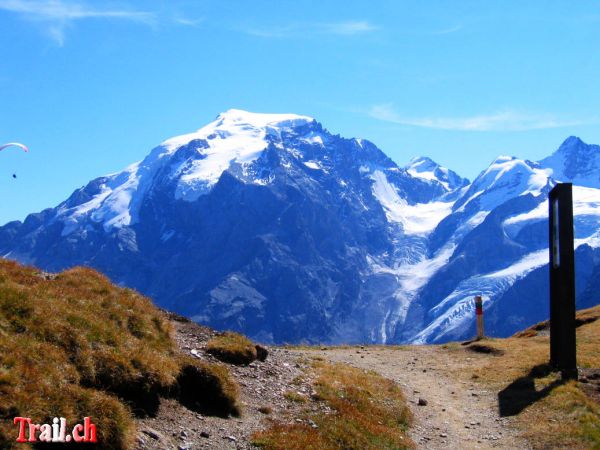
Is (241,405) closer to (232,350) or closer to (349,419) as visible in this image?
(349,419)

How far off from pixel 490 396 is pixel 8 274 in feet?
61.9

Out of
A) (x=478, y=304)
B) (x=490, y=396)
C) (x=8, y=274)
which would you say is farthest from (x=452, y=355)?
(x=8, y=274)

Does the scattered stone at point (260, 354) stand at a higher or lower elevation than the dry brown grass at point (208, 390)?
higher

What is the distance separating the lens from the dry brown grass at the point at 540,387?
2147 centimetres

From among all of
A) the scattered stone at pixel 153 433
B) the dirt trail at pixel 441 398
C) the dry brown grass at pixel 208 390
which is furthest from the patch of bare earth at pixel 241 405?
the dirt trail at pixel 441 398

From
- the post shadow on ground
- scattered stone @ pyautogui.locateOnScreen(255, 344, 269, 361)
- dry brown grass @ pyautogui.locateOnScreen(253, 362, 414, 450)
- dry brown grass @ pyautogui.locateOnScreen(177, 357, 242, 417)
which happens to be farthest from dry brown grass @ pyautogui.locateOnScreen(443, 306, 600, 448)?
dry brown grass @ pyautogui.locateOnScreen(177, 357, 242, 417)

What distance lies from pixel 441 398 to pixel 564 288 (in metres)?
6.79

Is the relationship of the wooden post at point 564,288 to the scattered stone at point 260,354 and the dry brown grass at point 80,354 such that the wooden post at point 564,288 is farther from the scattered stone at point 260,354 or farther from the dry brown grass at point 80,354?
the dry brown grass at point 80,354

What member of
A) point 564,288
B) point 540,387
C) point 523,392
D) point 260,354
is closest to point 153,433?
point 260,354

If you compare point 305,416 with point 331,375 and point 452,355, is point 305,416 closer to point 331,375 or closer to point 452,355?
point 331,375

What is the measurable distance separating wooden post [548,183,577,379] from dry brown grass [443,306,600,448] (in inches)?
41.7

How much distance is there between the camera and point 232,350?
24.3 meters

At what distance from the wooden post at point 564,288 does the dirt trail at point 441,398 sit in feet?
10.7

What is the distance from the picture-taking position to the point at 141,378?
1714 centimetres
